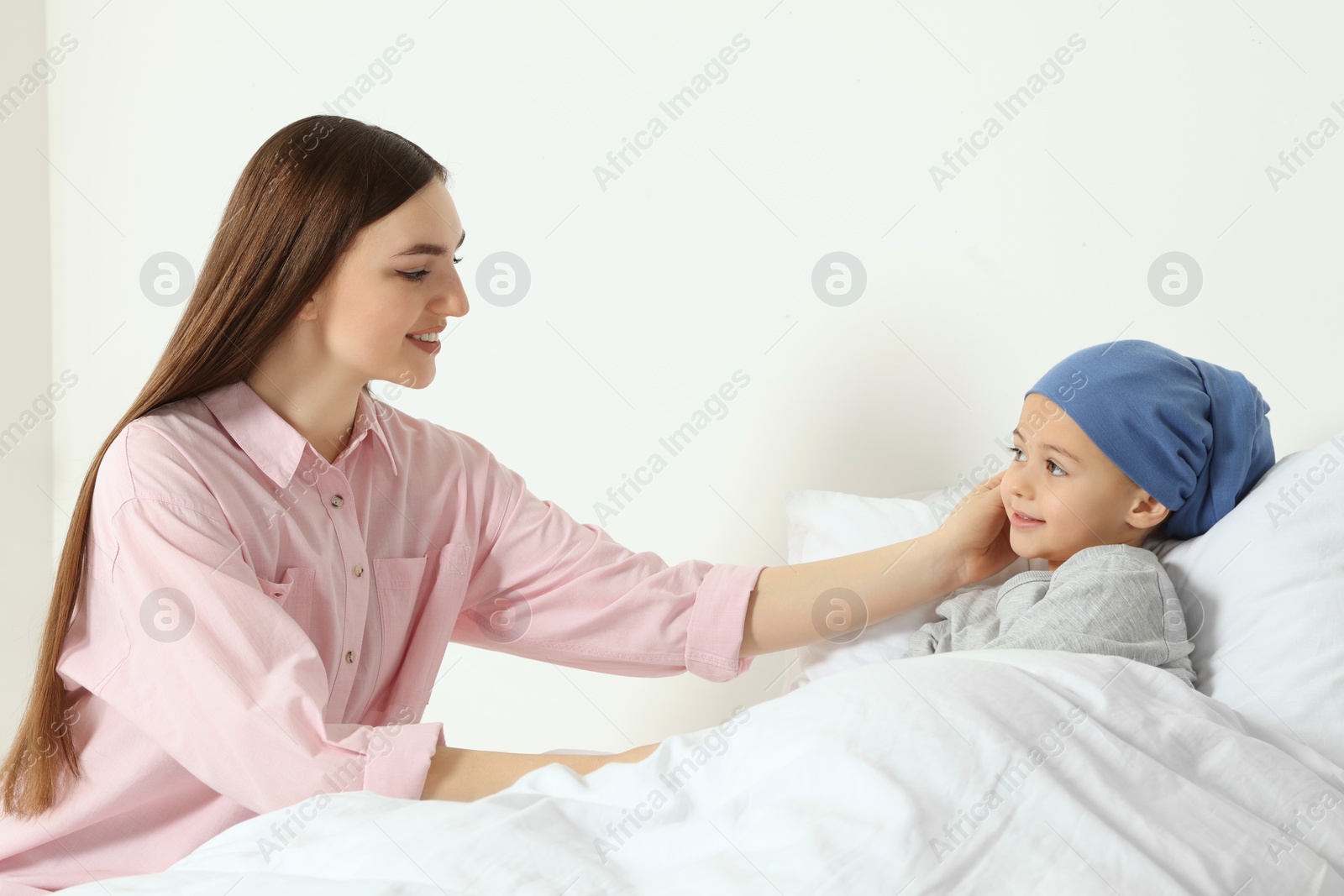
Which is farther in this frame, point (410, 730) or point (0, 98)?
point (0, 98)

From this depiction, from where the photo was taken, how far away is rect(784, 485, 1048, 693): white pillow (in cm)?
138

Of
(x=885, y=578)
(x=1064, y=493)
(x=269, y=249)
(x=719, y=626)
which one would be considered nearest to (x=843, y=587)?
(x=885, y=578)

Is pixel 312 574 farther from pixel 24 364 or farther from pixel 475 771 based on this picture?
pixel 24 364

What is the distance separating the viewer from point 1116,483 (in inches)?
49.8

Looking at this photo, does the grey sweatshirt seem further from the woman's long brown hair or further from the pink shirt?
the woman's long brown hair

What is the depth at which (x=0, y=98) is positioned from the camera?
2.22 metres

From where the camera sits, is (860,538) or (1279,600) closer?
(1279,600)

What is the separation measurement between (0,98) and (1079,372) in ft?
6.87

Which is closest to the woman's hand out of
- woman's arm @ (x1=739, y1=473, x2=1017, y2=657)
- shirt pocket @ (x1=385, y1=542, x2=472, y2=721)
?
woman's arm @ (x1=739, y1=473, x2=1017, y2=657)

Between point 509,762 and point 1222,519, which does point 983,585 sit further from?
point 509,762

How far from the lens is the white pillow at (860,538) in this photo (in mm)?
1379

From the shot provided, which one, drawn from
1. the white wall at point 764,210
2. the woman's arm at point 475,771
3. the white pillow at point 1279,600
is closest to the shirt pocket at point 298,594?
the woman's arm at point 475,771

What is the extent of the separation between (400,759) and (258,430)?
0.40 m

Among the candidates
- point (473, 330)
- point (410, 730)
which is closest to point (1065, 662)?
point (410, 730)
